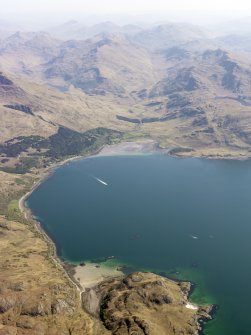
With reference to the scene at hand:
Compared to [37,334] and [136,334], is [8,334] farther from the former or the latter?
[136,334]

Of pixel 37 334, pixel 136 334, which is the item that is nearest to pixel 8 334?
pixel 37 334
